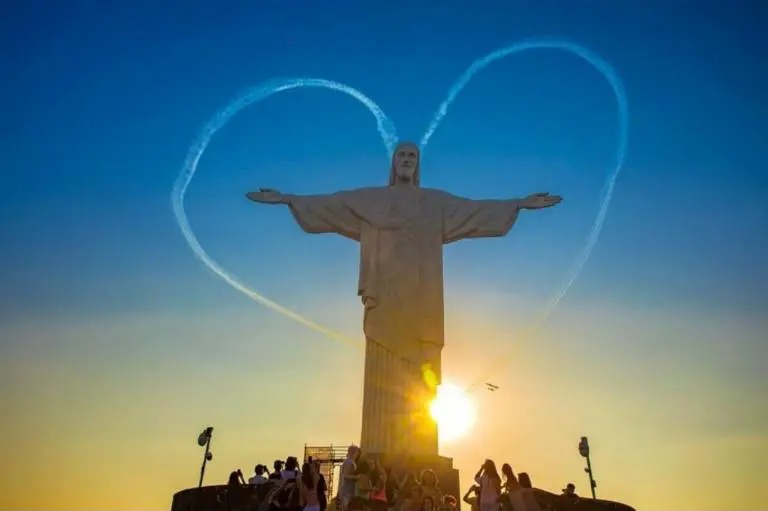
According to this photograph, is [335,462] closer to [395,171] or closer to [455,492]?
[455,492]

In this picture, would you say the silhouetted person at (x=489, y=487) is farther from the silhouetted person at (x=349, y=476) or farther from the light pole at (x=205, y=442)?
the light pole at (x=205, y=442)

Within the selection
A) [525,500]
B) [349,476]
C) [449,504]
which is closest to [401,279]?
[349,476]

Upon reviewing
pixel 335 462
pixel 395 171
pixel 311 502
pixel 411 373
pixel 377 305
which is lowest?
pixel 311 502

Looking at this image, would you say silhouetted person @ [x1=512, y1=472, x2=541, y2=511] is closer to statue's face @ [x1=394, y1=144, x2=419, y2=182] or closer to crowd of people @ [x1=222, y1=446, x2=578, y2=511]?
crowd of people @ [x1=222, y1=446, x2=578, y2=511]

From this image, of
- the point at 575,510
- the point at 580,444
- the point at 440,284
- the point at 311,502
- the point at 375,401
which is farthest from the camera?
the point at 580,444

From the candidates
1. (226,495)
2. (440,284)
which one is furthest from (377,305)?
(226,495)

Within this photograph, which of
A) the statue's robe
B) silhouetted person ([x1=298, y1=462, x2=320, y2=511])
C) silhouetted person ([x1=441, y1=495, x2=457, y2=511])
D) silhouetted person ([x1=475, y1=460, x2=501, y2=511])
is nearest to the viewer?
silhouetted person ([x1=298, y1=462, x2=320, y2=511])

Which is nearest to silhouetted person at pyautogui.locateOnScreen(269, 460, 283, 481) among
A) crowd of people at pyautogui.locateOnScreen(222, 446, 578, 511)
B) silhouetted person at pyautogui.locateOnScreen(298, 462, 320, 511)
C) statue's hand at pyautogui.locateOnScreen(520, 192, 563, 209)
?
crowd of people at pyautogui.locateOnScreen(222, 446, 578, 511)
